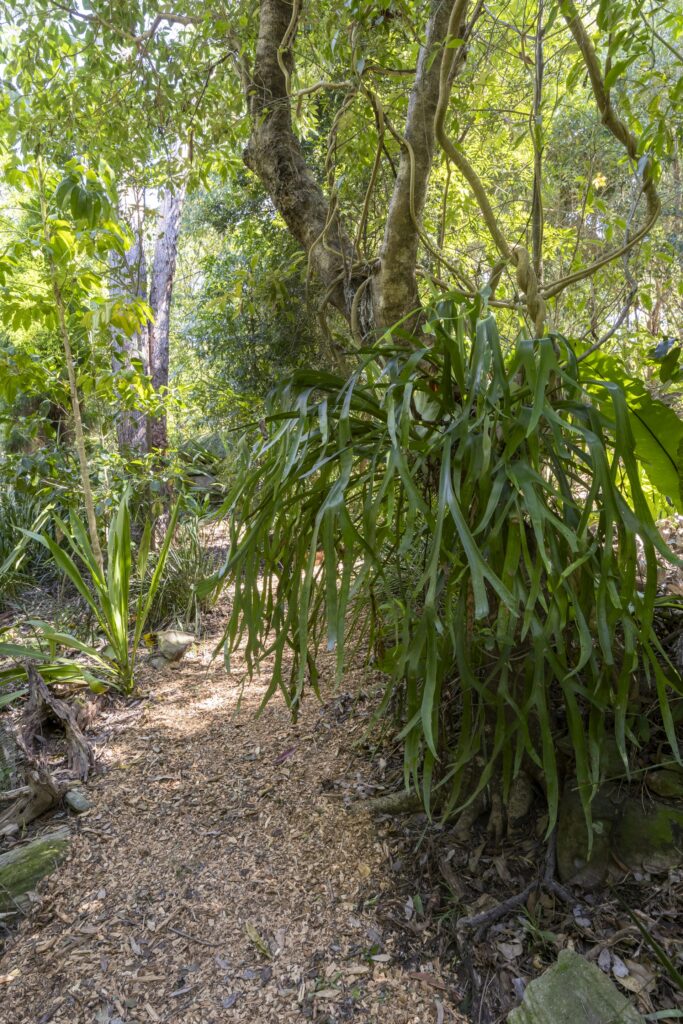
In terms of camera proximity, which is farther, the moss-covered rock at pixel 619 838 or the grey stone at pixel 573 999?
the moss-covered rock at pixel 619 838

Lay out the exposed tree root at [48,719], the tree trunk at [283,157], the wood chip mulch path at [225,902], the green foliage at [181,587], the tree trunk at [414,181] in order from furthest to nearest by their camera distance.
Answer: the green foliage at [181,587], the tree trunk at [283,157], the exposed tree root at [48,719], the tree trunk at [414,181], the wood chip mulch path at [225,902]

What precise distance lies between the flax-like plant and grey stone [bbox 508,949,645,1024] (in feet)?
0.96

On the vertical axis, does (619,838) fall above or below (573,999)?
above

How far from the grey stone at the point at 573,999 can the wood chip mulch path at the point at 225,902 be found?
0.19 metres

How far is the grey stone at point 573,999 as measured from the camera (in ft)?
3.77

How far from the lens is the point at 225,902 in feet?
5.43

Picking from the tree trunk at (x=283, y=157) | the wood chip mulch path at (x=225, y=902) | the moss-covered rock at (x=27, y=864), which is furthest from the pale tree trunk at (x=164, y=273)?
the moss-covered rock at (x=27, y=864)

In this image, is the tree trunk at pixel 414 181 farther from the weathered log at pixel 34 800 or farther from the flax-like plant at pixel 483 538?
the weathered log at pixel 34 800

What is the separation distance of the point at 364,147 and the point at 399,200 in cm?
78

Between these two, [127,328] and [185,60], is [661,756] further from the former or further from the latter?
[185,60]

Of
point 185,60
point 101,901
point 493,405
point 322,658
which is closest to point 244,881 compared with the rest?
point 101,901

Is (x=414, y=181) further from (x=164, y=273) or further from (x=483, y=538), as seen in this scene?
(x=164, y=273)

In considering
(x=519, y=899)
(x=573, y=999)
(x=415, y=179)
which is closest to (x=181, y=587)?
(x=415, y=179)

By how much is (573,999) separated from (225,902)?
2.77ft
